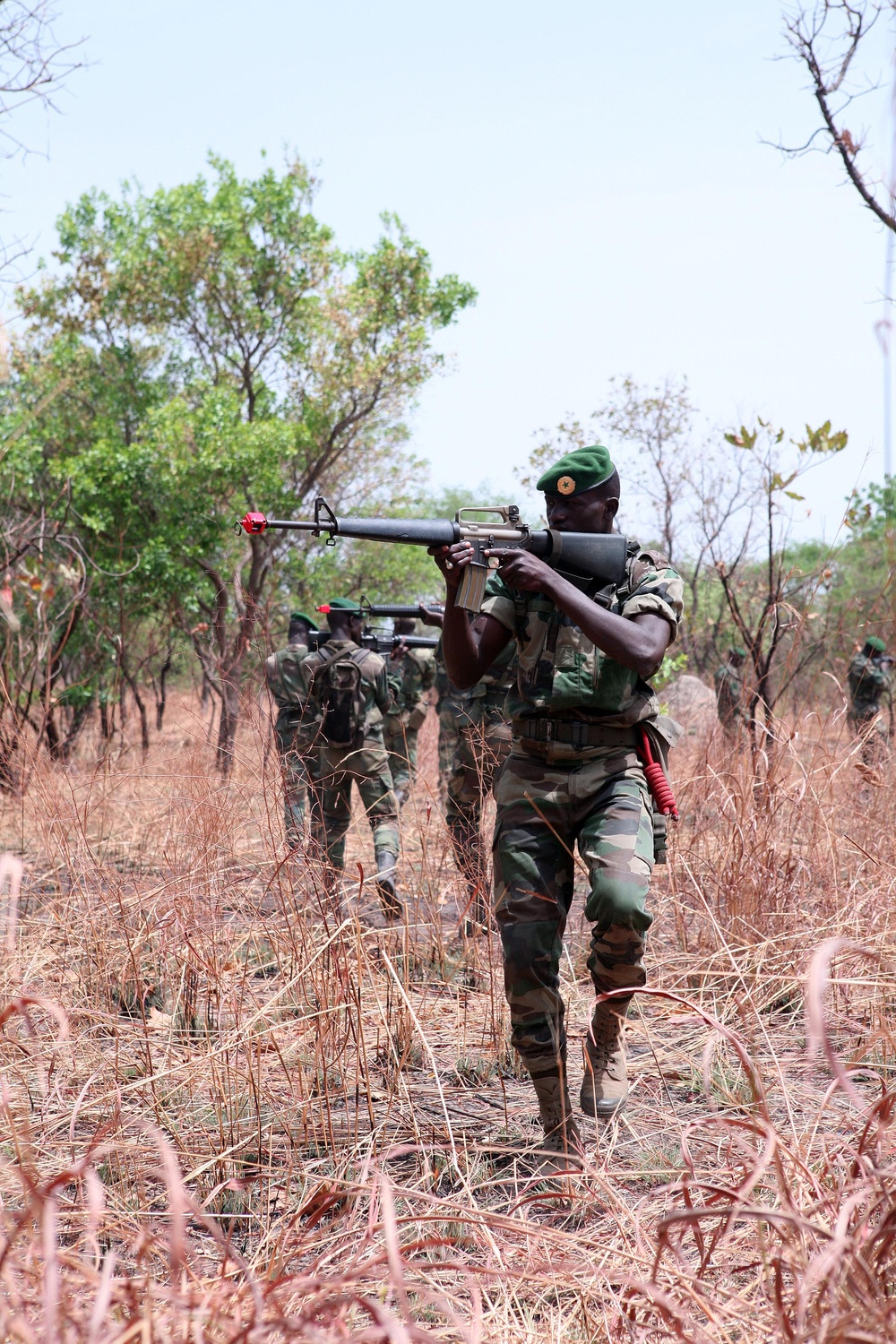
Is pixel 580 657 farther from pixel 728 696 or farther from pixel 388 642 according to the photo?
pixel 388 642

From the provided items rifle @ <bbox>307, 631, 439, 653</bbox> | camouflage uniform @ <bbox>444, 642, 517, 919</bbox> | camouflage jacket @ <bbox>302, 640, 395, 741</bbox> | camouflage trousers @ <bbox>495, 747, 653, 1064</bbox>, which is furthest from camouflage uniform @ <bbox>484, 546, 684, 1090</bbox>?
rifle @ <bbox>307, 631, 439, 653</bbox>

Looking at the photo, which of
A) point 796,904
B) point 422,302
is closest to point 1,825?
point 796,904

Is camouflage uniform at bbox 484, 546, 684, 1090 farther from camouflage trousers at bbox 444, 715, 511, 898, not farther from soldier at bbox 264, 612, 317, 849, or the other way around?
soldier at bbox 264, 612, 317, 849

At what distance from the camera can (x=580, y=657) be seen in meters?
2.86

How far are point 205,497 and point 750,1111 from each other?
368 inches

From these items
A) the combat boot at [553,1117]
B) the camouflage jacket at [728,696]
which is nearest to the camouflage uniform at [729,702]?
the camouflage jacket at [728,696]

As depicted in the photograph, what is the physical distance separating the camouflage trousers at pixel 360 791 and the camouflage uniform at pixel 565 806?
269 cm

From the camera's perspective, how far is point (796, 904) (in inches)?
154

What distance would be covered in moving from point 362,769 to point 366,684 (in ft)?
1.64

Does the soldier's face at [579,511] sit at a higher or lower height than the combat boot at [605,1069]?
→ higher

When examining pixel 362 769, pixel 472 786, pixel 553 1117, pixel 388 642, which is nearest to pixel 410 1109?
pixel 553 1117

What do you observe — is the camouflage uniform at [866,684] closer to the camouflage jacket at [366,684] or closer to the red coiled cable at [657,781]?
the camouflage jacket at [366,684]

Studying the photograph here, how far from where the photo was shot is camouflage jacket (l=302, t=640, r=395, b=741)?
6.12m

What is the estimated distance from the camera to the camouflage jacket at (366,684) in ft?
20.1
